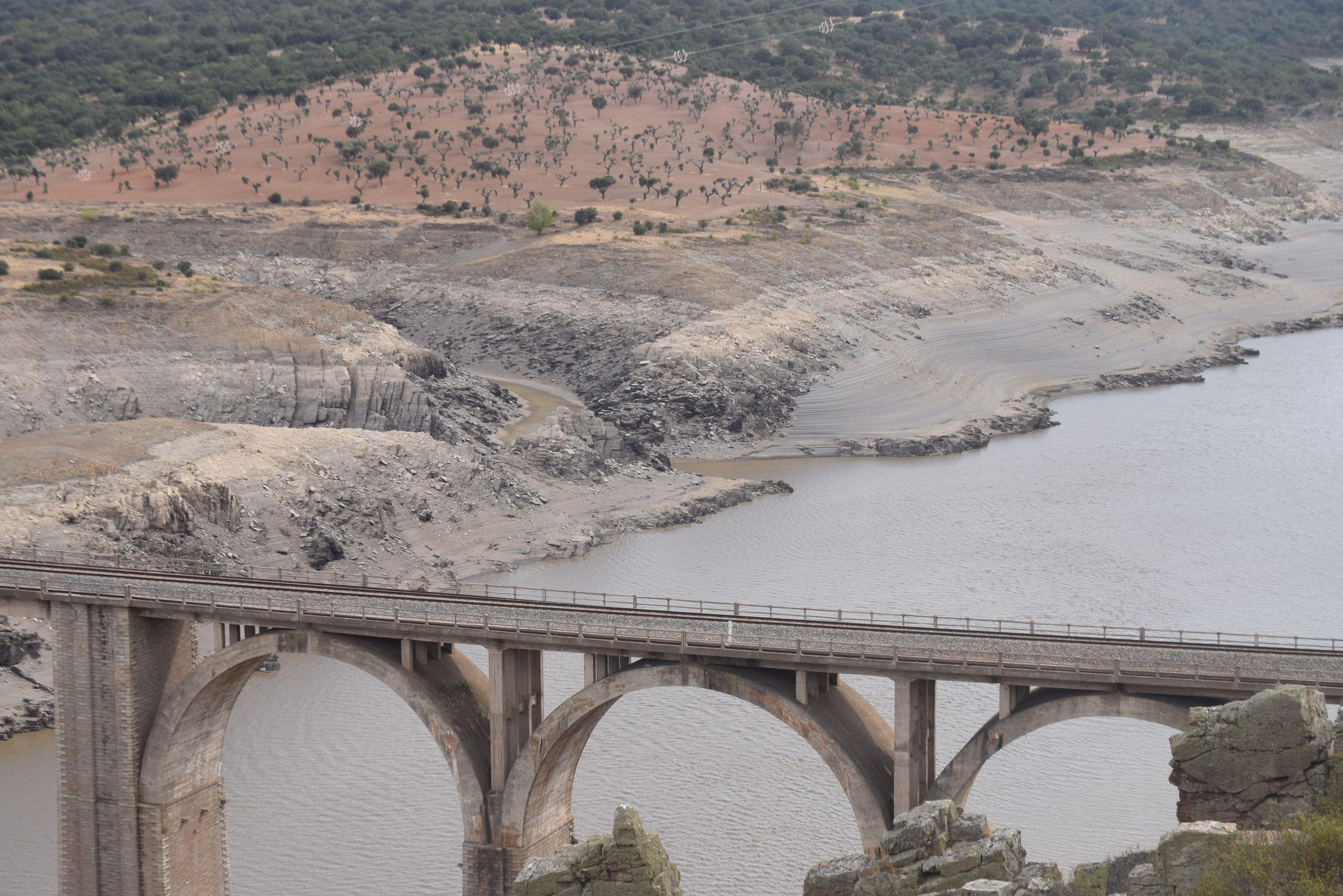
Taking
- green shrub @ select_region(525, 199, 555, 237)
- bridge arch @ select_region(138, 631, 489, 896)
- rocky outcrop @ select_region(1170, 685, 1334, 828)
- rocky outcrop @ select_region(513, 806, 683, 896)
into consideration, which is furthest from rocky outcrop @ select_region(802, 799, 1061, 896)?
green shrub @ select_region(525, 199, 555, 237)

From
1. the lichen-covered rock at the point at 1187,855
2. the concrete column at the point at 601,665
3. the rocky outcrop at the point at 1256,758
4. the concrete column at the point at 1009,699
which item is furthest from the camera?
the concrete column at the point at 601,665

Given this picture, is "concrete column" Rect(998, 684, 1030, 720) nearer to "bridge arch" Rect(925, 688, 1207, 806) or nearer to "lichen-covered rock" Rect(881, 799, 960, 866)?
"bridge arch" Rect(925, 688, 1207, 806)

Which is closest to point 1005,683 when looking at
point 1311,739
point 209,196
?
point 1311,739

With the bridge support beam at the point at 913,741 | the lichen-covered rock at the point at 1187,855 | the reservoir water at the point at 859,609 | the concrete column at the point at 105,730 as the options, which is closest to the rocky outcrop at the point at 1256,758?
the lichen-covered rock at the point at 1187,855

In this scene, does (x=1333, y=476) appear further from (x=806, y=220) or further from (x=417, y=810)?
(x=417, y=810)

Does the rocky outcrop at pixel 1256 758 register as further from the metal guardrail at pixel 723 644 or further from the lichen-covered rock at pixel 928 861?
the metal guardrail at pixel 723 644

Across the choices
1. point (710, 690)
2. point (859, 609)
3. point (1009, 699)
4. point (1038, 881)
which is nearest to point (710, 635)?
point (710, 690)

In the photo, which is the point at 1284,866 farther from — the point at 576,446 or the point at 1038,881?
the point at 576,446
